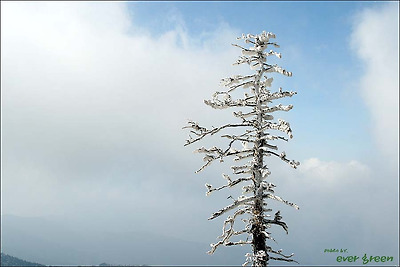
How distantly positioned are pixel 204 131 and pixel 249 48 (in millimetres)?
3658

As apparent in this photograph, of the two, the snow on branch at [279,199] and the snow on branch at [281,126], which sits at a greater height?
the snow on branch at [281,126]

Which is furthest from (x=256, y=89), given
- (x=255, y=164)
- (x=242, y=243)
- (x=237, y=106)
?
(x=242, y=243)

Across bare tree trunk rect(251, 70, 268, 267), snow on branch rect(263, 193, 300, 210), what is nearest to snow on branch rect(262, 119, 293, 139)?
bare tree trunk rect(251, 70, 268, 267)

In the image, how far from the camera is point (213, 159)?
14.6 metres

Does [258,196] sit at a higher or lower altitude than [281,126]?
lower

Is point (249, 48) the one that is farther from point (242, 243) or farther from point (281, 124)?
point (242, 243)

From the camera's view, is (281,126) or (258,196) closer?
(281,126)

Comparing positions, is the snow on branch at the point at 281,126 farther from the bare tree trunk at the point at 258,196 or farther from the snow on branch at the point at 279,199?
the snow on branch at the point at 279,199

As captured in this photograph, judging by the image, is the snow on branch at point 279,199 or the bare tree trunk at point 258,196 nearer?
the snow on branch at point 279,199

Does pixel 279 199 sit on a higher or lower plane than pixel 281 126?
lower

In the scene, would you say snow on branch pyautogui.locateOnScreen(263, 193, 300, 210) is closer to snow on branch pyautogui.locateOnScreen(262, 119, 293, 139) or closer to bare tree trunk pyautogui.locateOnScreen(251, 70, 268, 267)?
bare tree trunk pyautogui.locateOnScreen(251, 70, 268, 267)

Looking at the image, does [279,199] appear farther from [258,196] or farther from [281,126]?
[281,126]

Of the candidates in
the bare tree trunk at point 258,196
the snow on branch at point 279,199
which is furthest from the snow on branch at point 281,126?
the snow on branch at point 279,199

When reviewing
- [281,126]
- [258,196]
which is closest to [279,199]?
[258,196]
